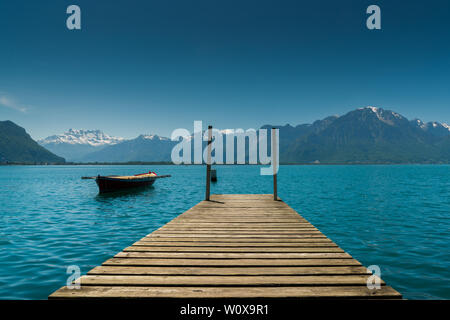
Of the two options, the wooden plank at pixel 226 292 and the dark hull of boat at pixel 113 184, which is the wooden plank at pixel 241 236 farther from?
the dark hull of boat at pixel 113 184

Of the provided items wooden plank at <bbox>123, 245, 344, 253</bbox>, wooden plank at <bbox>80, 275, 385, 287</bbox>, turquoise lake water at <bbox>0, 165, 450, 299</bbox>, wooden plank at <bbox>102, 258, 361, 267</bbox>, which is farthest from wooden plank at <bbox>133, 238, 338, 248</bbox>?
turquoise lake water at <bbox>0, 165, 450, 299</bbox>

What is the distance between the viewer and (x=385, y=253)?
10.7 meters

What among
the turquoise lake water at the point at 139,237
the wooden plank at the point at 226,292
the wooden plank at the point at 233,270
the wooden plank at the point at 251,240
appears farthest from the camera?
the turquoise lake water at the point at 139,237

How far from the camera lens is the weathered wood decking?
3938 millimetres

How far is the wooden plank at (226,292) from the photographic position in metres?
3.80

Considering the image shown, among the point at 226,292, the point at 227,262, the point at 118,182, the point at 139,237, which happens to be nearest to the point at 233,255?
the point at 227,262

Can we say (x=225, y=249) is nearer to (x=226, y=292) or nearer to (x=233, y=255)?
(x=233, y=255)

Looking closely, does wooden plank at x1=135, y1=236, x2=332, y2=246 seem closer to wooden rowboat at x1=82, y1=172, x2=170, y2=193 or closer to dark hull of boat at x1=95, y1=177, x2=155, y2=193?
wooden rowboat at x1=82, y1=172, x2=170, y2=193

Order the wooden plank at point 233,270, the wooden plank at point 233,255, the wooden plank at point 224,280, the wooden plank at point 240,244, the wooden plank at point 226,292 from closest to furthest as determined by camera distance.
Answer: the wooden plank at point 226,292, the wooden plank at point 224,280, the wooden plank at point 233,270, the wooden plank at point 233,255, the wooden plank at point 240,244

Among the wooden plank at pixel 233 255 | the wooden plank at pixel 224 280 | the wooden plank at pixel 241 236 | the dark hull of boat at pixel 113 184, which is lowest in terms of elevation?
the dark hull of boat at pixel 113 184

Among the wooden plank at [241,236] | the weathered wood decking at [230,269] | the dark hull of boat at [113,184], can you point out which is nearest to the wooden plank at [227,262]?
the weathered wood decking at [230,269]

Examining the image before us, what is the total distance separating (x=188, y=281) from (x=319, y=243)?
12.9 feet
